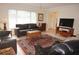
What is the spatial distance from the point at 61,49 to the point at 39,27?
55cm

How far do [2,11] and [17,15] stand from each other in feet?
0.84

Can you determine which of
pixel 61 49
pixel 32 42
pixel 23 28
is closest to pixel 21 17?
pixel 23 28

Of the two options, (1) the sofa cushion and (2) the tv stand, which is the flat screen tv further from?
(1) the sofa cushion

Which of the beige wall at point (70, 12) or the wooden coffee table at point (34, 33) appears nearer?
the beige wall at point (70, 12)

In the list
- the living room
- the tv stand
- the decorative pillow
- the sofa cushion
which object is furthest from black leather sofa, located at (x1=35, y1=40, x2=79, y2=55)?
the sofa cushion

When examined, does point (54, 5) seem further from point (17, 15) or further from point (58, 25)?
point (17, 15)

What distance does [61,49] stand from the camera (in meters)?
1.94

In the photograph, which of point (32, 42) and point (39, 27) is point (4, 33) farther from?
point (39, 27)

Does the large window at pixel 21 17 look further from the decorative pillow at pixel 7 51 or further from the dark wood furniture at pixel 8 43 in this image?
the decorative pillow at pixel 7 51

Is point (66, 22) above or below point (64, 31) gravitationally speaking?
above

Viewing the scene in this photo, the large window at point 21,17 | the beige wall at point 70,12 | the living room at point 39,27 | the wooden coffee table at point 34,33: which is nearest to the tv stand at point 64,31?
the living room at point 39,27

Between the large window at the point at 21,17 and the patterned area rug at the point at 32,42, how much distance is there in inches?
11.3

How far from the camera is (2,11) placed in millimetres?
1814

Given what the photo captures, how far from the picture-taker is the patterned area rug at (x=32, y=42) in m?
1.91
